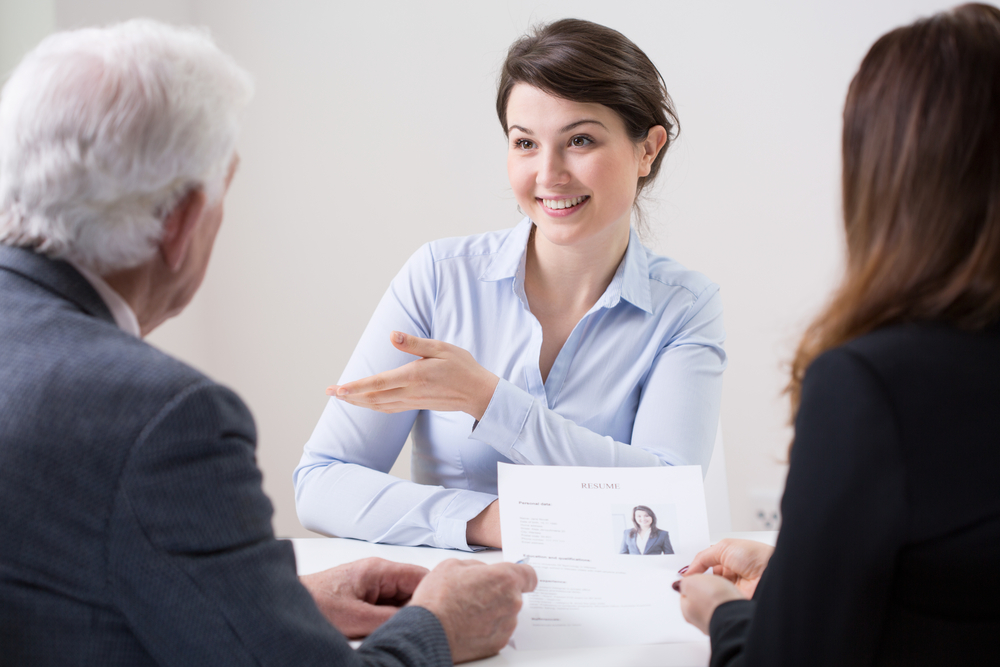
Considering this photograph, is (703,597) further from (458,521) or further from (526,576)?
(458,521)

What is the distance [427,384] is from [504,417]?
0.16m

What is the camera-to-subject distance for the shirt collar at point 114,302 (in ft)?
2.34

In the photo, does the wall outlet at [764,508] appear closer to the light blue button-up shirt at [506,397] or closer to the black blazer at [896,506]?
the light blue button-up shirt at [506,397]

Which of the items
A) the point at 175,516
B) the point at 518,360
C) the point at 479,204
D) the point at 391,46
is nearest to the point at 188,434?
the point at 175,516

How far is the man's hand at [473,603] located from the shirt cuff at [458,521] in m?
0.30

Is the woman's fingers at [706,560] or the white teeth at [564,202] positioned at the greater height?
the white teeth at [564,202]

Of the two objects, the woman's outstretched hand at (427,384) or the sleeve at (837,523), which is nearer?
the sleeve at (837,523)

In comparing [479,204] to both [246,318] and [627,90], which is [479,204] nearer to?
[246,318]

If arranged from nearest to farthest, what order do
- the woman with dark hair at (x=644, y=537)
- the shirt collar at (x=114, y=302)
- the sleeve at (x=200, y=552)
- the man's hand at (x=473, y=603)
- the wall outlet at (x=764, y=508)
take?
the sleeve at (x=200, y=552) → the shirt collar at (x=114, y=302) → the man's hand at (x=473, y=603) → the woman with dark hair at (x=644, y=537) → the wall outlet at (x=764, y=508)

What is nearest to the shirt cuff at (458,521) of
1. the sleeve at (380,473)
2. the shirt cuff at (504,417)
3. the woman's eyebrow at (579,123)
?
the sleeve at (380,473)

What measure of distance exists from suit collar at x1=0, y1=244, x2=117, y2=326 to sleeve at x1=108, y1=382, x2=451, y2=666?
0.55 feet

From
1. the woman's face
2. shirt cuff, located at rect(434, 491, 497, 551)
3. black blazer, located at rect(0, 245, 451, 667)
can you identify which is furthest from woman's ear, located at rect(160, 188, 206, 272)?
the woman's face

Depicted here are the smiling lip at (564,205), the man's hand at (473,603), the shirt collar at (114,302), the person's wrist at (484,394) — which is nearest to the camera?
the shirt collar at (114,302)

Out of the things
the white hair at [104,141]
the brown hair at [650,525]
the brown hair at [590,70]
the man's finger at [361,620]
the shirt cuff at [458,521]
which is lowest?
the shirt cuff at [458,521]
